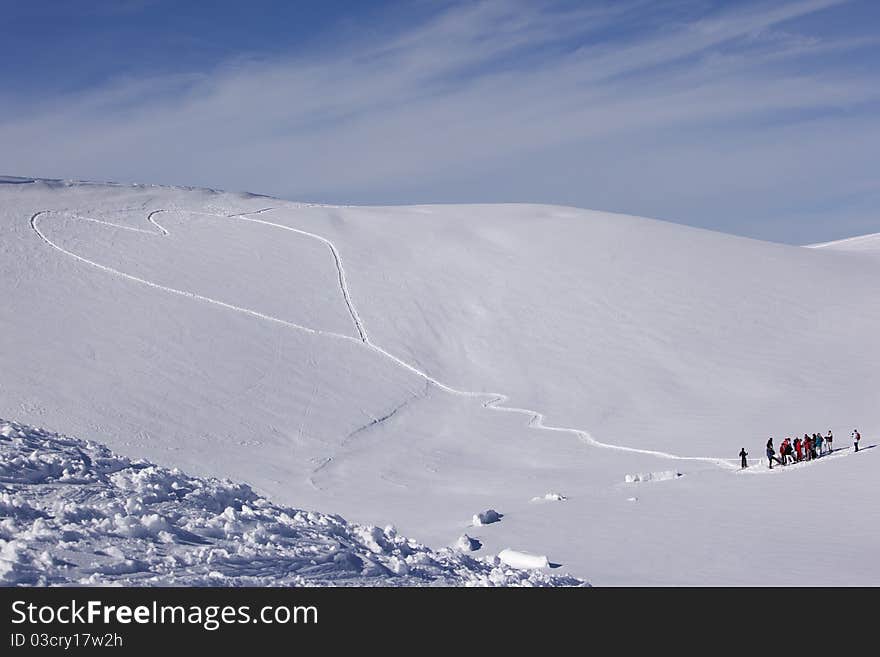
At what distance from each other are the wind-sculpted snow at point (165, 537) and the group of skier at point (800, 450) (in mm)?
11037

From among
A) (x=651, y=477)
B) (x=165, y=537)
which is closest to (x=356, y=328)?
(x=651, y=477)

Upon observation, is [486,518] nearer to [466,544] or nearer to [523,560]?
[466,544]

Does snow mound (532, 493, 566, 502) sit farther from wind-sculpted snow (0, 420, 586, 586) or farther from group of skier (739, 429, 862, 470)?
wind-sculpted snow (0, 420, 586, 586)

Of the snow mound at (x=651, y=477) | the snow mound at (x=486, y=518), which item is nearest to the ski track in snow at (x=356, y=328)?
the snow mound at (x=651, y=477)

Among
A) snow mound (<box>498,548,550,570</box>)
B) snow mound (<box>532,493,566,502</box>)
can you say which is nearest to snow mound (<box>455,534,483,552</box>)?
snow mound (<box>498,548,550,570</box>)

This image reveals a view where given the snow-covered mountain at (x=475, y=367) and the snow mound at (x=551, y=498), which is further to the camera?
the snow mound at (x=551, y=498)

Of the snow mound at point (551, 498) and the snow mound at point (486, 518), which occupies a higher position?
the snow mound at point (551, 498)

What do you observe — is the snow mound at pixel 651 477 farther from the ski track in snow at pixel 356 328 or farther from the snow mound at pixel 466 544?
the snow mound at pixel 466 544

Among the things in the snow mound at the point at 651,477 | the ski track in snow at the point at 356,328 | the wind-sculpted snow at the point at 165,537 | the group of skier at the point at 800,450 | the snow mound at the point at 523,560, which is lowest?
the snow mound at the point at 523,560

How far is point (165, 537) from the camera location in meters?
10.1

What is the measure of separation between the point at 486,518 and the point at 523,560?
4.75m

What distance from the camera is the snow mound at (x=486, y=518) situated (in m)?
17.9

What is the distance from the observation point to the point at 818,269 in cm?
4253
